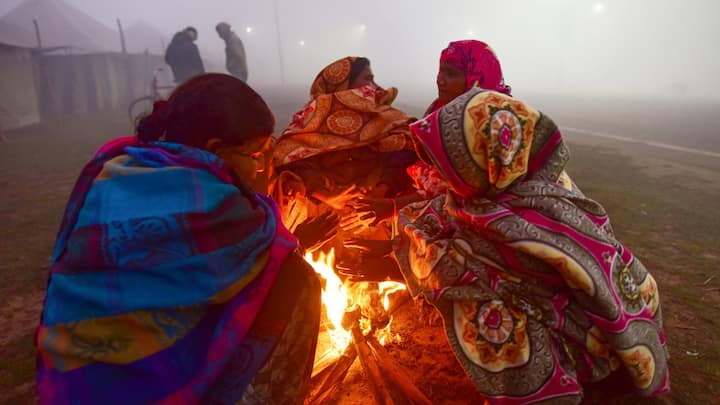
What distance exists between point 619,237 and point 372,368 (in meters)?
4.19

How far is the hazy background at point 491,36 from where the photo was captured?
68500 mm

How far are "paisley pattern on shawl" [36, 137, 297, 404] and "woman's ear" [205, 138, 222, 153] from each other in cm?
11

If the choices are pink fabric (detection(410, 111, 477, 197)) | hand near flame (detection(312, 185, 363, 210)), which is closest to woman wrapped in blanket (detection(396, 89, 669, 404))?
pink fabric (detection(410, 111, 477, 197))

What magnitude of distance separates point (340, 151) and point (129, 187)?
2116 millimetres

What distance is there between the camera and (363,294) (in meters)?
3.30

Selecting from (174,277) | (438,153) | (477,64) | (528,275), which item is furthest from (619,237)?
(174,277)

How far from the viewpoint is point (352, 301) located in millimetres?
3146

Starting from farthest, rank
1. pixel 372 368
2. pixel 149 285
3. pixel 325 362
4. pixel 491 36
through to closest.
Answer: pixel 491 36 → pixel 325 362 → pixel 372 368 → pixel 149 285

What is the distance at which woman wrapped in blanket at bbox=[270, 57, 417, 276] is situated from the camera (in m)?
3.45

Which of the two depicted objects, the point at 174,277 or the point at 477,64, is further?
the point at 477,64

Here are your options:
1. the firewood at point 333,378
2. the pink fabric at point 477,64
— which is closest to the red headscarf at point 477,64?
the pink fabric at point 477,64

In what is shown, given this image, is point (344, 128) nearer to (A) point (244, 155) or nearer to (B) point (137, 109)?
(A) point (244, 155)

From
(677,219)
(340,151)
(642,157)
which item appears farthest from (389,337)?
(642,157)

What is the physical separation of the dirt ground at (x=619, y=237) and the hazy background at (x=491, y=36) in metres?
48.0
